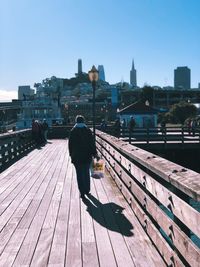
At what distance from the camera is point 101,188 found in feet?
34.1

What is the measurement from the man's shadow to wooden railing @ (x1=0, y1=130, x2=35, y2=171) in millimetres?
6964

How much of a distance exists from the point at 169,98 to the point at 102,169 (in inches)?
5374

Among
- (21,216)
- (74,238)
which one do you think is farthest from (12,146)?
(74,238)

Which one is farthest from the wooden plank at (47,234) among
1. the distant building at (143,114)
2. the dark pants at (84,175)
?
the distant building at (143,114)

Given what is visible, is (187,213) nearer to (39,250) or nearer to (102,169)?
(39,250)

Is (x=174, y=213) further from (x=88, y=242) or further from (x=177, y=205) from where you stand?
(x=88, y=242)

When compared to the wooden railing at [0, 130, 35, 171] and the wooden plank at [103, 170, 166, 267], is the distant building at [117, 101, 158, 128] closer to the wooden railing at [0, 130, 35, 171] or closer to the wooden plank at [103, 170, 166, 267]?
the wooden railing at [0, 130, 35, 171]

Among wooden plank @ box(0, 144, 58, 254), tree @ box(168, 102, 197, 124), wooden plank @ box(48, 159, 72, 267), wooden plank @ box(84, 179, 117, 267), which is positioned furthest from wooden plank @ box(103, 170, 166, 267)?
tree @ box(168, 102, 197, 124)

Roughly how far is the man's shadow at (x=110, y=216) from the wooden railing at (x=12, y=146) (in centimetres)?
696

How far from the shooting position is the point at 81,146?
937 centimetres

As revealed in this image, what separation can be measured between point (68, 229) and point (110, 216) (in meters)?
1.08

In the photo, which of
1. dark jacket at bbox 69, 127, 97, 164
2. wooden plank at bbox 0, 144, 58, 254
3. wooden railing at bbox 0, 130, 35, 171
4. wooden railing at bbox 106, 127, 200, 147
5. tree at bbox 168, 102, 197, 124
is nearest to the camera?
wooden plank at bbox 0, 144, 58, 254

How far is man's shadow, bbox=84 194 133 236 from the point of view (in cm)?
653

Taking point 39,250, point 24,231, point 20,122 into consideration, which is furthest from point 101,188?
point 20,122
